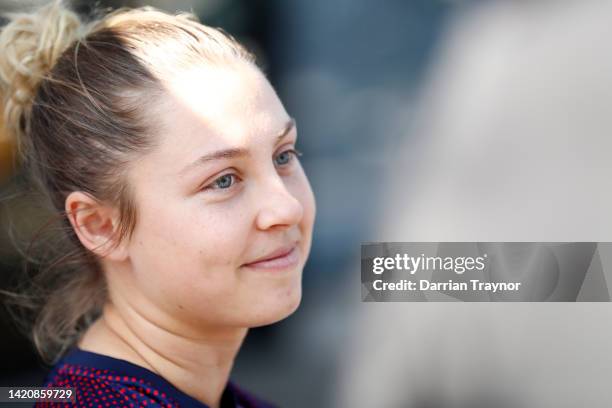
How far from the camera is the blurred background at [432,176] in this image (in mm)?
2352

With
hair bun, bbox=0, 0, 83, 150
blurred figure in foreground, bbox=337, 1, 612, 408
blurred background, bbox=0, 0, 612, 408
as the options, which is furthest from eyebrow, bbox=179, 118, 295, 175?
blurred figure in foreground, bbox=337, 1, 612, 408

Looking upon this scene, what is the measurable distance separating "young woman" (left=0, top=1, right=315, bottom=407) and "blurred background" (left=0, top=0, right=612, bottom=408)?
2.88 ft

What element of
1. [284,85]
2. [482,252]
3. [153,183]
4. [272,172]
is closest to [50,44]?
[153,183]

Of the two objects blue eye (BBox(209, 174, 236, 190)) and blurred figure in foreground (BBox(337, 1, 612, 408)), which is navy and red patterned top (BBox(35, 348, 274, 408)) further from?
blurred figure in foreground (BBox(337, 1, 612, 408))

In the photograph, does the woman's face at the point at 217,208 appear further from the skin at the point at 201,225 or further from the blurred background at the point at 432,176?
the blurred background at the point at 432,176

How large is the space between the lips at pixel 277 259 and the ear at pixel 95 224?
219 millimetres

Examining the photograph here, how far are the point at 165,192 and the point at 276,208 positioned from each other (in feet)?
0.56

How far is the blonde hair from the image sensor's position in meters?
1.20

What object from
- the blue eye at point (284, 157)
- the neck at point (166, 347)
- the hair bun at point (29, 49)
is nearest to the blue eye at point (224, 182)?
the blue eye at point (284, 157)

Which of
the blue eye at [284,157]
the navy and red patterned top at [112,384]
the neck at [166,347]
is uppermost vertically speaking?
the blue eye at [284,157]

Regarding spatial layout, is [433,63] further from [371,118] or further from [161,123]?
[161,123]

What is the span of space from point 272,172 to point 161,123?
0.19m

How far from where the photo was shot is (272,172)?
3.94 ft

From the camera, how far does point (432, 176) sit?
271cm
